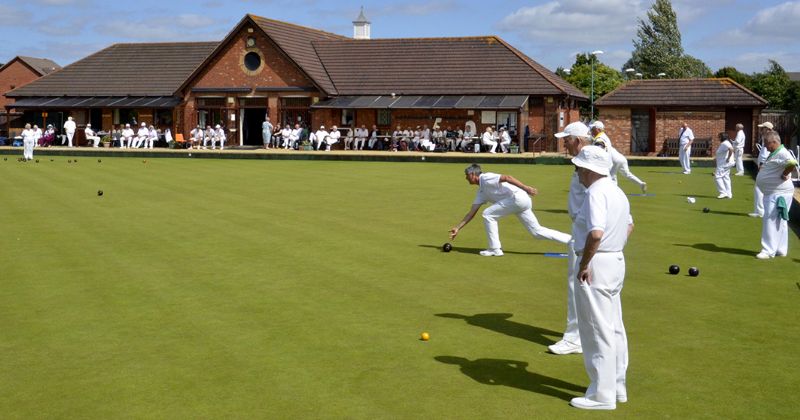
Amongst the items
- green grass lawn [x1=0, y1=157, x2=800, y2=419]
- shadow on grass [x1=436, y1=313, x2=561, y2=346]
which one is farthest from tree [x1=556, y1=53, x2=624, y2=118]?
shadow on grass [x1=436, y1=313, x2=561, y2=346]

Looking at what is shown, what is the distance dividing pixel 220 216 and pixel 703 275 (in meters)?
7.90

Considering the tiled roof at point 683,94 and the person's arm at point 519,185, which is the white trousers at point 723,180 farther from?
the tiled roof at point 683,94

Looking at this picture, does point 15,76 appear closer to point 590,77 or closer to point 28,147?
point 28,147

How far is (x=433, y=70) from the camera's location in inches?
1761

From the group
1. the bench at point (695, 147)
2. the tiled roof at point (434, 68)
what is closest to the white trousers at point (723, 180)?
the bench at point (695, 147)

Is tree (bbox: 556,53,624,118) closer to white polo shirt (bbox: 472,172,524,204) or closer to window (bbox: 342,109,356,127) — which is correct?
window (bbox: 342,109,356,127)

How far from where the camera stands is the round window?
45.2 m

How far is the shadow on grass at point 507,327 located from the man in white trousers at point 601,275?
1.63m

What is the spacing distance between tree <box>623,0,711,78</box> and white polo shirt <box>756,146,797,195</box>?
62644mm

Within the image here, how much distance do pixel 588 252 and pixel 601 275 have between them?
0.18m

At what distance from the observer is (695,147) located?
38500 millimetres

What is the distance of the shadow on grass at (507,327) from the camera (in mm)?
7270

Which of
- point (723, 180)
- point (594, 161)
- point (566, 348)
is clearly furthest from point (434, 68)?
point (594, 161)

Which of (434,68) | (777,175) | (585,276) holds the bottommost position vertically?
(585,276)
